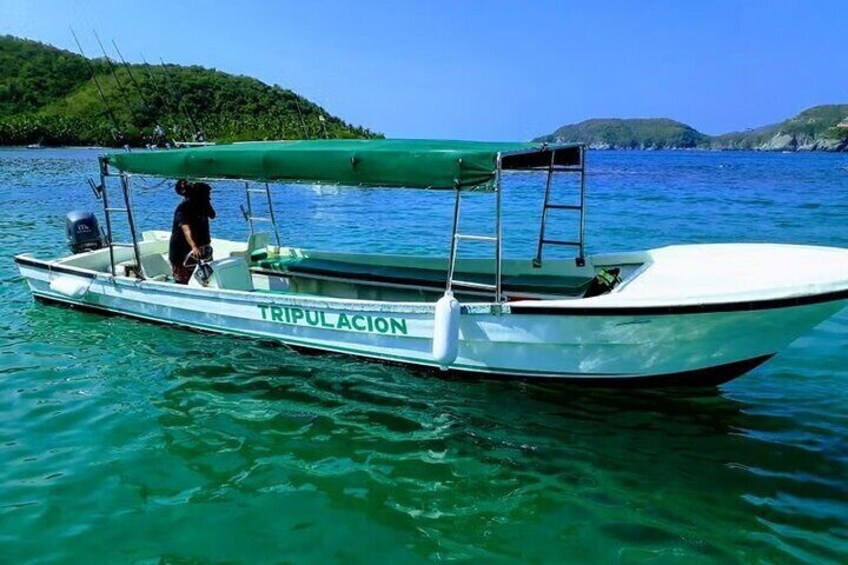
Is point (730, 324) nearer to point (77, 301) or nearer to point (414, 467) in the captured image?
point (414, 467)

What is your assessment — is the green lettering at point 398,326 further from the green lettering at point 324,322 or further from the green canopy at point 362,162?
the green canopy at point 362,162

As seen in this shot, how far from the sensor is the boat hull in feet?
20.3

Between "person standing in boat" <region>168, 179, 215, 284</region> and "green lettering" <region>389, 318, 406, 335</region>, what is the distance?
145 inches

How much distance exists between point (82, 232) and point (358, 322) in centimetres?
707

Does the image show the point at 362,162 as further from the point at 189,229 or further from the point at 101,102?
the point at 101,102

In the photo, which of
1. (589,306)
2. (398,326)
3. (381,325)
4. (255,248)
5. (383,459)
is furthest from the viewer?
(255,248)

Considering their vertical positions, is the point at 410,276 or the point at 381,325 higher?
the point at 410,276

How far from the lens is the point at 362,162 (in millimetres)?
7320

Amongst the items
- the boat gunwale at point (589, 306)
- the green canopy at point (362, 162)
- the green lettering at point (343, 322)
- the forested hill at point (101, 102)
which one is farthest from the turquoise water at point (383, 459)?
Answer: the forested hill at point (101, 102)

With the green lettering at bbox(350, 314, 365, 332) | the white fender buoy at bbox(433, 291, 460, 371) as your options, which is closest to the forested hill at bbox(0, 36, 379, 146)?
the green lettering at bbox(350, 314, 365, 332)

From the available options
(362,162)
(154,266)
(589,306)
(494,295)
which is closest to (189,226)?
(154,266)

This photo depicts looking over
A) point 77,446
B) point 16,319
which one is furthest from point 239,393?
point 16,319

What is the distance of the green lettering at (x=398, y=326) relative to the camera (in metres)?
7.46

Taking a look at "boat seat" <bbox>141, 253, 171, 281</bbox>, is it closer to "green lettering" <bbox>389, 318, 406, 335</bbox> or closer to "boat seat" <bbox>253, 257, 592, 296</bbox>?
"boat seat" <bbox>253, 257, 592, 296</bbox>
